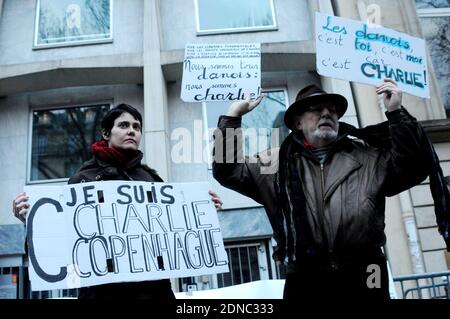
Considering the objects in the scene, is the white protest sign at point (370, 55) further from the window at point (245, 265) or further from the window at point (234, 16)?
the window at point (234, 16)

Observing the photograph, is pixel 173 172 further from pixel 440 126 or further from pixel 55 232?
pixel 55 232

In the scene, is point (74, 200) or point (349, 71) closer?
point (74, 200)

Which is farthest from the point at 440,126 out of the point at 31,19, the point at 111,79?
the point at 31,19

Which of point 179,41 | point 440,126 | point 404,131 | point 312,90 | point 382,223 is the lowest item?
point 382,223

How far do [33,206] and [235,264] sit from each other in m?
6.24

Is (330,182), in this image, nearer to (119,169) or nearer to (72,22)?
(119,169)

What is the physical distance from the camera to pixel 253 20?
9.62 meters

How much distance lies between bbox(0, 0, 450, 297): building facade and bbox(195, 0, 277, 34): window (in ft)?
0.08

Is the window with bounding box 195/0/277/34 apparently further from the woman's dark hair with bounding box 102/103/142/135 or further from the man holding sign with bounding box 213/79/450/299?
the man holding sign with bounding box 213/79/450/299

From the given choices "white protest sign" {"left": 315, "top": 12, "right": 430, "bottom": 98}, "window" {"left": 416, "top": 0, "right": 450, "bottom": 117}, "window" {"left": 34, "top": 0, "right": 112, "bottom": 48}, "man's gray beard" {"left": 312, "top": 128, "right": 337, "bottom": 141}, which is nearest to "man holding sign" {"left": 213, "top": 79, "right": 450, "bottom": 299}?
"man's gray beard" {"left": 312, "top": 128, "right": 337, "bottom": 141}

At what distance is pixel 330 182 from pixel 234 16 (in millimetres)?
8122

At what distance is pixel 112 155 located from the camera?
8.10 feet

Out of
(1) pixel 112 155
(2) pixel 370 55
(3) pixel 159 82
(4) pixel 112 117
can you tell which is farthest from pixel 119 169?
(3) pixel 159 82

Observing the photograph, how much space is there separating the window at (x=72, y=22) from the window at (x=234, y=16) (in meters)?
2.07
